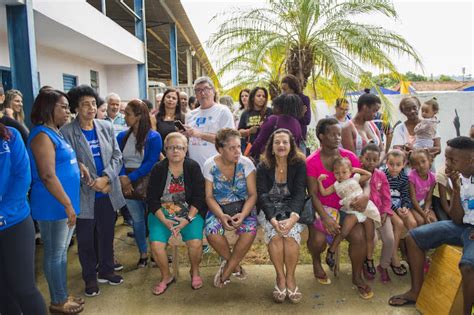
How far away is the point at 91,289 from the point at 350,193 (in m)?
2.56

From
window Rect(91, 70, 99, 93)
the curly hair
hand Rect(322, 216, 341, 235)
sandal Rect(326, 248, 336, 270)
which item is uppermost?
window Rect(91, 70, 99, 93)

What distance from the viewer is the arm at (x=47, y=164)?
8.98 feet

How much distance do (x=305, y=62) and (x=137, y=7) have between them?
620cm

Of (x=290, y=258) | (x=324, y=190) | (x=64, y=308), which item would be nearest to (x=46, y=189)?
(x=64, y=308)

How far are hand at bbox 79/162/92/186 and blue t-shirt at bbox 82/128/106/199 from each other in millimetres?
149

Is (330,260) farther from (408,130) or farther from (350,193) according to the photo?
(408,130)

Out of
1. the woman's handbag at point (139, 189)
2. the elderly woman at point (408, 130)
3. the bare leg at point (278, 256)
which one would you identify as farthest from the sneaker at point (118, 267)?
the elderly woman at point (408, 130)

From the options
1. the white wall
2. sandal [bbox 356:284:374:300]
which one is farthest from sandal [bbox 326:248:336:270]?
the white wall

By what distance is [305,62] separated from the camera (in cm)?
715

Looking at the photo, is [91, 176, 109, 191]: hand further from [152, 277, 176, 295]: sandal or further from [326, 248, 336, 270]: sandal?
[326, 248, 336, 270]: sandal

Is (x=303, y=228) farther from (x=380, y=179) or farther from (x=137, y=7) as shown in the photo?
(x=137, y=7)

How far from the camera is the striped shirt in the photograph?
3818mm

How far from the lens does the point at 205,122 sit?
13.4 feet

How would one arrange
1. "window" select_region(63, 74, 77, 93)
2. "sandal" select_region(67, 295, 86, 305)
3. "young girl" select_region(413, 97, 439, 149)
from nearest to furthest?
"sandal" select_region(67, 295, 86, 305), "young girl" select_region(413, 97, 439, 149), "window" select_region(63, 74, 77, 93)
